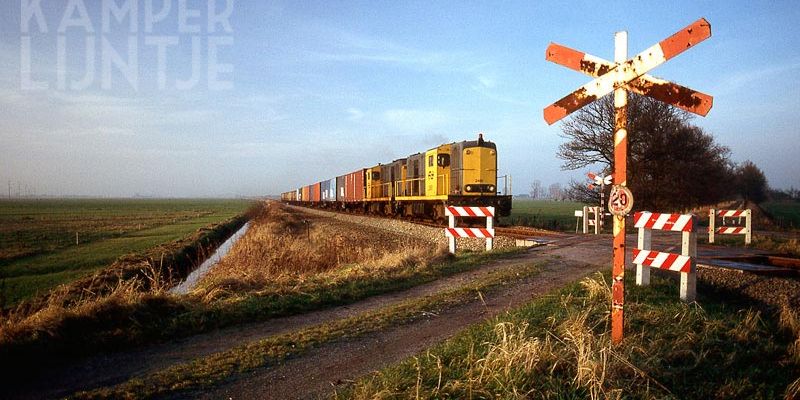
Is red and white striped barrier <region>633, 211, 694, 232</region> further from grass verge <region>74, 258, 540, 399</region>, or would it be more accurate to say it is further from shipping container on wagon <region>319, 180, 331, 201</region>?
shipping container on wagon <region>319, 180, 331, 201</region>

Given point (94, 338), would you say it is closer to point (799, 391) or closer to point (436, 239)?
point (799, 391)

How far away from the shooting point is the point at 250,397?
3.51 m

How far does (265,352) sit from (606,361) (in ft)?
10.1

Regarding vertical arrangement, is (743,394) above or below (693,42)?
below

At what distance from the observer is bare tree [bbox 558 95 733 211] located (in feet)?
77.9

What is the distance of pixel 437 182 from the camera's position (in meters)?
20.0

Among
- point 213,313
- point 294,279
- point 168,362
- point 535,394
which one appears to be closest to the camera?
point 535,394

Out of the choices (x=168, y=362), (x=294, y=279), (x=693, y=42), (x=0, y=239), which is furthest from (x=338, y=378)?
(x=0, y=239)

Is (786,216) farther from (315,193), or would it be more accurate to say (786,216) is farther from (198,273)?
(315,193)

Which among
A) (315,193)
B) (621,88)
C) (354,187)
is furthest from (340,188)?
(621,88)

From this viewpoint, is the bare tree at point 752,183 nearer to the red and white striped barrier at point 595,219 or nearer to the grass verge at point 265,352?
the red and white striped barrier at point 595,219

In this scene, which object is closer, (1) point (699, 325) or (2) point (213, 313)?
(1) point (699, 325)

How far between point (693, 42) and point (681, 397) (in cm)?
270

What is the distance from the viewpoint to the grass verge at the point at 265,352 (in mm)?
3693
